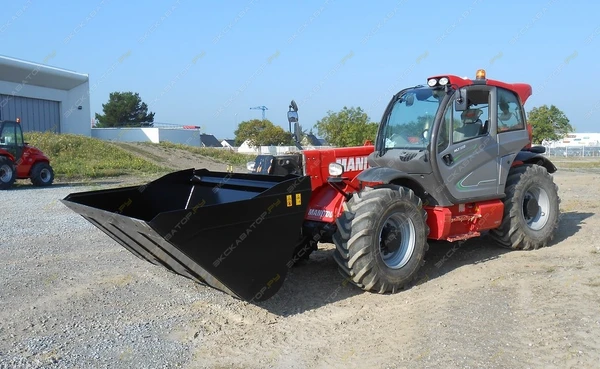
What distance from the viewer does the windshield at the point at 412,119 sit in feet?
21.3

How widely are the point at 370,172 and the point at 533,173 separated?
2.90 m

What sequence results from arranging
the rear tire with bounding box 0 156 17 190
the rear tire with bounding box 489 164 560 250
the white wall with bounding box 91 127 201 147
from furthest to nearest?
1. the white wall with bounding box 91 127 201 147
2. the rear tire with bounding box 0 156 17 190
3. the rear tire with bounding box 489 164 560 250

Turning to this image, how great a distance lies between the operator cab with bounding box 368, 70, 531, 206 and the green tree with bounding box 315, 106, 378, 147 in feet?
32.6

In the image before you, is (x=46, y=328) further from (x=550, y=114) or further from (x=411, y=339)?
(x=550, y=114)

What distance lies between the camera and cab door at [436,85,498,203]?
6.44 meters

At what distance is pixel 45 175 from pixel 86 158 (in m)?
10.1

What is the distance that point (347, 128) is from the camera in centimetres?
2170

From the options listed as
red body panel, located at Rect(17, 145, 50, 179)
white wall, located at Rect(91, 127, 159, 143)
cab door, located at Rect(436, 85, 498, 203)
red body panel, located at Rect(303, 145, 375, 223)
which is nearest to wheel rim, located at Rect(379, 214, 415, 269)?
red body panel, located at Rect(303, 145, 375, 223)

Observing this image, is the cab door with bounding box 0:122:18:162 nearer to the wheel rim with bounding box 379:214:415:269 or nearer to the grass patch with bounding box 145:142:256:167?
the wheel rim with bounding box 379:214:415:269

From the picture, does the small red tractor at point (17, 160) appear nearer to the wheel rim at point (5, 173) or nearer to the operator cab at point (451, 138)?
the wheel rim at point (5, 173)

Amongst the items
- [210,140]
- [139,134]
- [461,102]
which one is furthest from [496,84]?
[210,140]

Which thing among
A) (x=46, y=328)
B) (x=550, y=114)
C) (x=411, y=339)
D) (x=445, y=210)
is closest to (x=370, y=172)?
(x=445, y=210)

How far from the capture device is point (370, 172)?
233 inches

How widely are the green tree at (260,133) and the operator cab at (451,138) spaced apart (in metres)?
35.8
